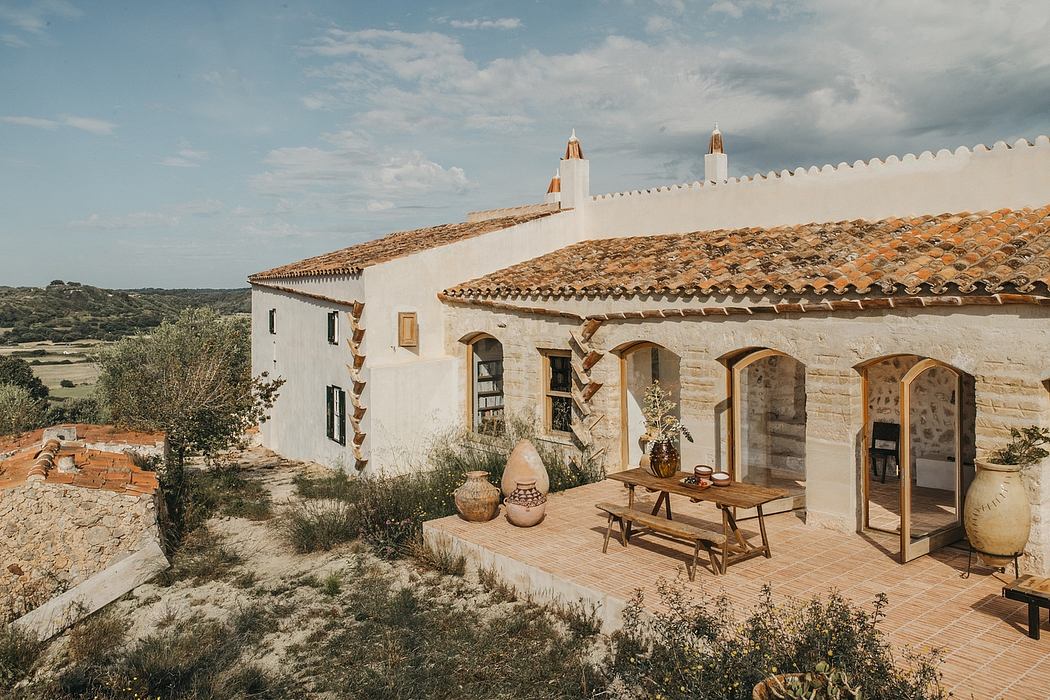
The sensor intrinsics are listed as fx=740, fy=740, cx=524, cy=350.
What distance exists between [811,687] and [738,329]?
5991mm

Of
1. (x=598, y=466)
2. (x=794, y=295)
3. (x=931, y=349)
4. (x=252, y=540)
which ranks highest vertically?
(x=794, y=295)

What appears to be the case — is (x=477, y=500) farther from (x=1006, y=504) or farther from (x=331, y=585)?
(x=1006, y=504)

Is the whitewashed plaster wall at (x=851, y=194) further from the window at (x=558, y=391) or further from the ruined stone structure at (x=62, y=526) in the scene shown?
the ruined stone structure at (x=62, y=526)

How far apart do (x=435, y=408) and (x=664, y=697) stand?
31.9ft

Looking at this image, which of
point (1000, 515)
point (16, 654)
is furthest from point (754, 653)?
point (16, 654)

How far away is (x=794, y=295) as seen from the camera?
9180 mm

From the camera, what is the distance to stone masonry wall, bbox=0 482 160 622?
27.5 feet

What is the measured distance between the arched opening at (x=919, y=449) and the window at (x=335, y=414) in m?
9.43

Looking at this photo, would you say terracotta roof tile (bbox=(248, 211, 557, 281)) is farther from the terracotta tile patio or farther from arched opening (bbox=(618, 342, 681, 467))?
the terracotta tile patio

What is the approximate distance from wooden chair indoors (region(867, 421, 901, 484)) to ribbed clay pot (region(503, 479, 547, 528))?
577 cm

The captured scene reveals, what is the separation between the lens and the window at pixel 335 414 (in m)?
14.6

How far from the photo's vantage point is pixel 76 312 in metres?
50.3

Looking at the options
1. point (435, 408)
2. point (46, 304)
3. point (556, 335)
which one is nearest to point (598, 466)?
point (556, 335)

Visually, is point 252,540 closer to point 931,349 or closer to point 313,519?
point 313,519
